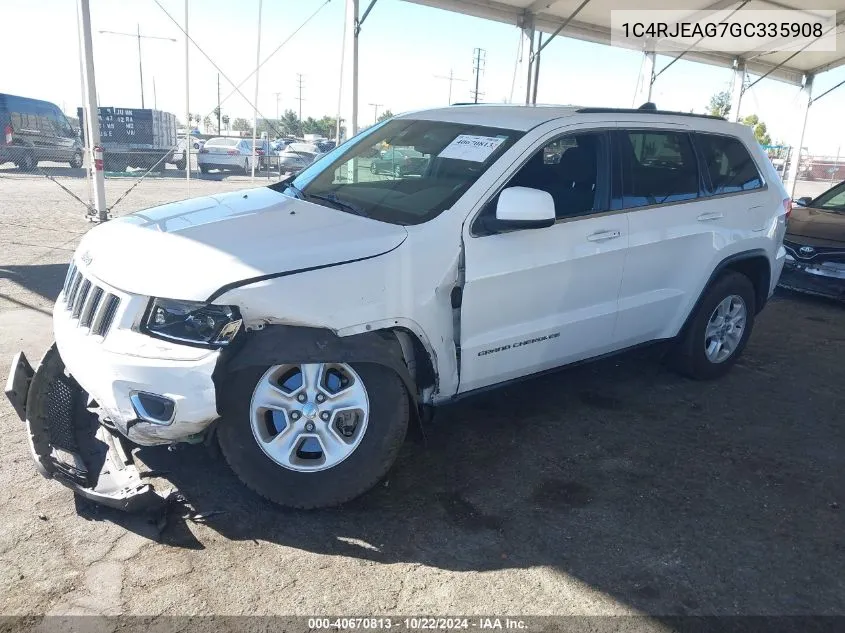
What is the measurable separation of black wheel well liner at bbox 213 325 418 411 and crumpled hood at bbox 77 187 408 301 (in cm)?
27

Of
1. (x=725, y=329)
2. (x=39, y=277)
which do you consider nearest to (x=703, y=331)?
(x=725, y=329)

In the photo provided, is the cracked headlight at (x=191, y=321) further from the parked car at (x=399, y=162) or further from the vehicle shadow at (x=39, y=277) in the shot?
the vehicle shadow at (x=39, y=277)

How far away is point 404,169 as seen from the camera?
13.4 feet

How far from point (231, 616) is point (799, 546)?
255cm

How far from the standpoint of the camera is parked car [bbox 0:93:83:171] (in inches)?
741

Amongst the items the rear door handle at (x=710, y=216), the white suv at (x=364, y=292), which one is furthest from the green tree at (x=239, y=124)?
the white suv at (x=364, y=292)

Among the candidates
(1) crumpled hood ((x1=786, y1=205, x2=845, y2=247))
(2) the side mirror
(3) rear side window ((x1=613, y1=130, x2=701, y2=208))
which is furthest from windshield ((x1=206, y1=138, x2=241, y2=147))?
(2) the side mirror

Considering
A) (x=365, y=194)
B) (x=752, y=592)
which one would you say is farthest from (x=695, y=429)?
(x=365, y=194)

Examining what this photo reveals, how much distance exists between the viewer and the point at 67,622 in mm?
2424

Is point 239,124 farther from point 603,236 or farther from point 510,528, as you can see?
point 510,528

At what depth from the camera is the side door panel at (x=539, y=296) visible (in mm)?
3471

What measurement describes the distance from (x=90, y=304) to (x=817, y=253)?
25.0 feet

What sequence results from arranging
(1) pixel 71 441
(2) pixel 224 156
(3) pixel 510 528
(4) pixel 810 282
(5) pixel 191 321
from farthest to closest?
(2) pixel 224 156 < (4) pixel 810 282 < (1) pixel 71 441 < (3) pixel 510 528 < (5) pixel 191 321

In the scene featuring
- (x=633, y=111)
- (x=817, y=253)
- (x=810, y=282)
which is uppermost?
(x=633, y=111)
